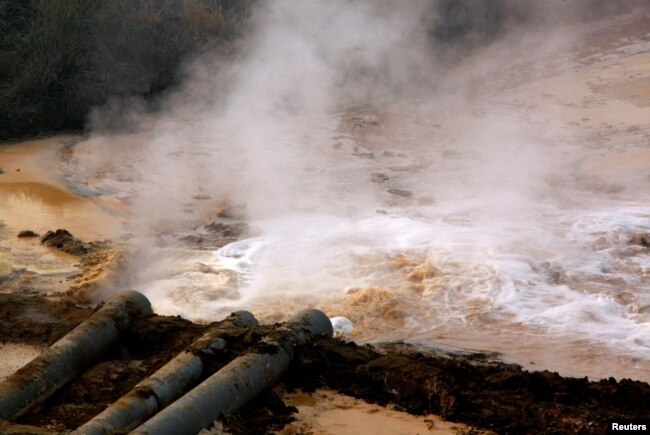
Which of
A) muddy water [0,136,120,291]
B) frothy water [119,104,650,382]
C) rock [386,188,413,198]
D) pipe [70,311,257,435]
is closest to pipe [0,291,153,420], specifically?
pipe [70,311,257,435]

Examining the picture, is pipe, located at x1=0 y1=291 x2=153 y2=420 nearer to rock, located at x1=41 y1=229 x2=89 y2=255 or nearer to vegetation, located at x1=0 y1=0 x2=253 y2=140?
rock, located at x1=41 y1=229 x2=89 y2=255

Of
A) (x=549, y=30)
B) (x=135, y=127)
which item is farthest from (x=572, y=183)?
(x=549, y=30)

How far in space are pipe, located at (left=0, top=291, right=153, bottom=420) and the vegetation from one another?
7334mm

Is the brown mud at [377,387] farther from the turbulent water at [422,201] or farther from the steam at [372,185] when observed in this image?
the steam at [372,185]

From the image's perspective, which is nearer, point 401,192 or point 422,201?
→ point 422,201

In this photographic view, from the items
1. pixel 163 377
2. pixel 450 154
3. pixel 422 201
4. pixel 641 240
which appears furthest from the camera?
pixel 450 154

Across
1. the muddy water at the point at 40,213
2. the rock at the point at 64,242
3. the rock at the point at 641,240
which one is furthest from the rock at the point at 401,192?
the rock at the point at 64,242

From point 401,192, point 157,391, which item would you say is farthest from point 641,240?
point 157,391

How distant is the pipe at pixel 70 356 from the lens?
530 cm

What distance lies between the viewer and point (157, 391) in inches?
205

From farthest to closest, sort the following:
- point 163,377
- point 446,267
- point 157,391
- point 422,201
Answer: point 422,201, point 446,267, point 163,377, point 157,391

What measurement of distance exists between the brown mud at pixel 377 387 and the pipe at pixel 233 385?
0.09 meters

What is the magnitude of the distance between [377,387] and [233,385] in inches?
34.3

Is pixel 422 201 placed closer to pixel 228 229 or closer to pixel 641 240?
pixel 228 229
